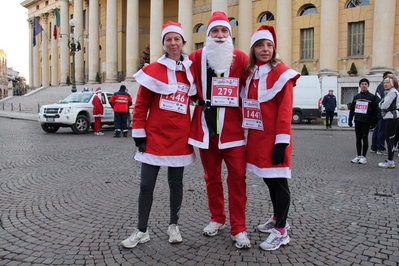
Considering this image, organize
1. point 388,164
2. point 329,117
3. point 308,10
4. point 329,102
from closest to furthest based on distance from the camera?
point 388,164, point 329,102, point 329,117, point 308,10

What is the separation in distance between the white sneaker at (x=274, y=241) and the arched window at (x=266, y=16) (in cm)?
2804

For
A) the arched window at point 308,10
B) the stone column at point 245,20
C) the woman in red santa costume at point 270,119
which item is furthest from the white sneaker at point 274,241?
the stone column at point 245,20

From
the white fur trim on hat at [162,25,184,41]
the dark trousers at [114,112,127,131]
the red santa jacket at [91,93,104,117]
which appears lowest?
the dark trousers at [114,112,127,131]

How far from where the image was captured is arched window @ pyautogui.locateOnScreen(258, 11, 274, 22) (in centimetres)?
2872

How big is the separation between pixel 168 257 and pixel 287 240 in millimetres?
1171

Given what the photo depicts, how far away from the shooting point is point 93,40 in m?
38.7

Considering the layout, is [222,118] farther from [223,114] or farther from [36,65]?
[36,65]

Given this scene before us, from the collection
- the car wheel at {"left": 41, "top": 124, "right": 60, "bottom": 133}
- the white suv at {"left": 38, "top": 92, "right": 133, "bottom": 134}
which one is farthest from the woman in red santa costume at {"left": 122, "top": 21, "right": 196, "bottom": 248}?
the car wheel at {"left": 41, "top": 124, "right": 60, "bottom": 133}

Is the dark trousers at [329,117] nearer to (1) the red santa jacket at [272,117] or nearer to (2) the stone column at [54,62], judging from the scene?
(1) the red santa jacket at [272,117]

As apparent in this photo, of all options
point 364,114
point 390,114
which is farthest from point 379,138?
point 390,114

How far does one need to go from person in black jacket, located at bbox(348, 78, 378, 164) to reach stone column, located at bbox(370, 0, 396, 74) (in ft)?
54.0

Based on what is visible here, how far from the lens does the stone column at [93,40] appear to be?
38.4 m

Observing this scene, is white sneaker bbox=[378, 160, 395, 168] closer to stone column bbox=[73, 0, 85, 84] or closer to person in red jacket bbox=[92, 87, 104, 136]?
person in red jacket bbox=[92, 87, 104, 136]

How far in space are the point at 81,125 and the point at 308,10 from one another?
67.4 feet
